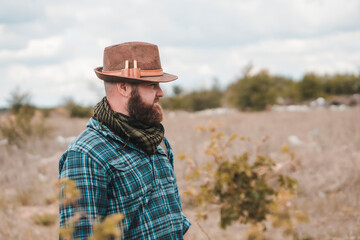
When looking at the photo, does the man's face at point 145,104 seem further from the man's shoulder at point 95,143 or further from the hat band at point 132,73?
the man's shoulder at point 95,143

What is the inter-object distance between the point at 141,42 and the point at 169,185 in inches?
33.5

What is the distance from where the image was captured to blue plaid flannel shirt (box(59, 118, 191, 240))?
1.55 m

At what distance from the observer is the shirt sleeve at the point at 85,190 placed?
1507 mm

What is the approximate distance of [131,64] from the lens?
1.86 meters

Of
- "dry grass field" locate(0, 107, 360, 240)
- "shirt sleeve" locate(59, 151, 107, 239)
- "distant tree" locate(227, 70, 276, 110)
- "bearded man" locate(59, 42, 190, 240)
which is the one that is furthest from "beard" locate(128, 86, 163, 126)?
"distant tree" locate(227, 70, 276, 110)

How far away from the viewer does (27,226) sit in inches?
164

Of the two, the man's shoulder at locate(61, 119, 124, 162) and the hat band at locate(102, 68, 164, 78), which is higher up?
the hat band at locate(102, 68, 164, 78)

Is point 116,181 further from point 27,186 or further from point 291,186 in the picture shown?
point 27,186

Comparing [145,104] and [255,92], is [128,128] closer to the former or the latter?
[145,104]

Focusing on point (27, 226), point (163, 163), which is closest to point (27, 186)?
point (27, 226)

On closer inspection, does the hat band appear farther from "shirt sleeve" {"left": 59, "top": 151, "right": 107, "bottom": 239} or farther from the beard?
"shirt sleeve" {"left": 59, "top": 151, "right": 107, "bottom": 239}

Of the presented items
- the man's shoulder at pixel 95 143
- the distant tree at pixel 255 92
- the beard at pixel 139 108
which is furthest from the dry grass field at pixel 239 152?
the distant tree at pixel 255 92

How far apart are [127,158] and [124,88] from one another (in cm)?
39

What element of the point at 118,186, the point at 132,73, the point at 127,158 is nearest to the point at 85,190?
the point at 118,186
